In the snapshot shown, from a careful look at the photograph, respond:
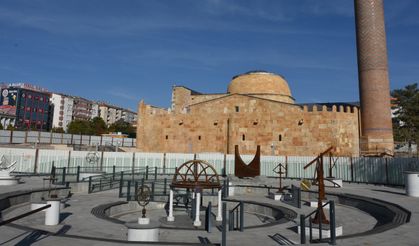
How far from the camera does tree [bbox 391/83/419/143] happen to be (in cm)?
5268

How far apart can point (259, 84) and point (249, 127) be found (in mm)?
10730

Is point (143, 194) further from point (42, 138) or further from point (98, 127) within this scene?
point (98, 127)

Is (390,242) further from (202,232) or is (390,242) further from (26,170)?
(26,170)

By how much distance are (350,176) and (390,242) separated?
66.0 feet

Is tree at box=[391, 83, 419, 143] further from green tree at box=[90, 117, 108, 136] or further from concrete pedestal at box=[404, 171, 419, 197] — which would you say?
green tree at box=[90, 117, 108, 136]

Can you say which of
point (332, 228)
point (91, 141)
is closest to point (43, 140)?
point (91, 141)

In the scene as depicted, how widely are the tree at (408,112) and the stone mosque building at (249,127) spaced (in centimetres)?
1856

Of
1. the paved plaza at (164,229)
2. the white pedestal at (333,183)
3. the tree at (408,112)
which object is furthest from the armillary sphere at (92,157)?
the tree at (408,112)

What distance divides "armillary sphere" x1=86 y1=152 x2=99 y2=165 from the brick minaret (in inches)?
1102

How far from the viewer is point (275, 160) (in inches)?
1176

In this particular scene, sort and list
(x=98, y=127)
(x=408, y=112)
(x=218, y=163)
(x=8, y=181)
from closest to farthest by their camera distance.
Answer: (x=8, y=181) < (x=218, y=163) < (x=408, y=112) < (x=98, y=127)

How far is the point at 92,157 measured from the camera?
2875 centimetres

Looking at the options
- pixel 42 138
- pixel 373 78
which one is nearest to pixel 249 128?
pixel 373 78

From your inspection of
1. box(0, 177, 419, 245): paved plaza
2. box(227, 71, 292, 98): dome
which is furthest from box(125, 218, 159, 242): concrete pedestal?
box(227, 71, 292, 98): dome
